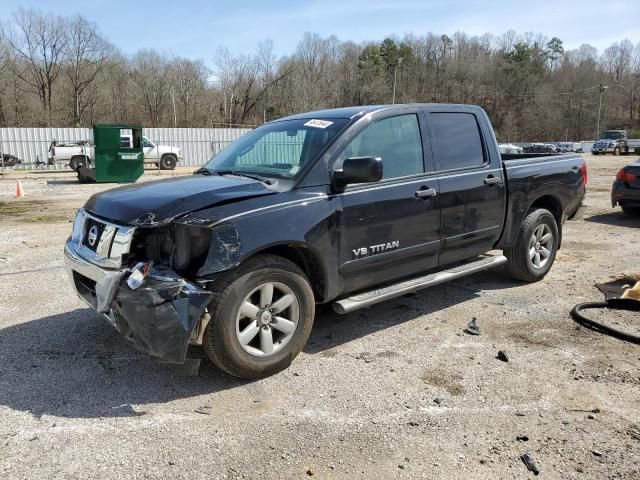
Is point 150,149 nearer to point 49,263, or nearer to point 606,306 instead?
point 49,263

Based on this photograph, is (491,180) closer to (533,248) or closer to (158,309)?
(533,248)

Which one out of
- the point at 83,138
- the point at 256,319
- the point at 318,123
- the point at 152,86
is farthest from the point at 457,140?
the point at 152,86

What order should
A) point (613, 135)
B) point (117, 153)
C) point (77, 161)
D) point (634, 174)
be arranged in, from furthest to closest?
point (613, 135) → point (77, 161) → point (117, 153) → point (634, 174)

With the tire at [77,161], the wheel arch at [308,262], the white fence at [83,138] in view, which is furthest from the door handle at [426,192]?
the white fence at [83,138]

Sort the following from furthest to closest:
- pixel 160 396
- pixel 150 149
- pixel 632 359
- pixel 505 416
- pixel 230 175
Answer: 1. pixel 150 149
2. pixel 230 175
3. pixel 632 359
4. pixel 160 396
5. pixel 505 416

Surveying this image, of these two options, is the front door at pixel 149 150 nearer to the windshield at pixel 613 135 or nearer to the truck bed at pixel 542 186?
the truck bed at pixel 542 186

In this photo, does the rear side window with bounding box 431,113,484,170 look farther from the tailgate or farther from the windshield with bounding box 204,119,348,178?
the tailgate

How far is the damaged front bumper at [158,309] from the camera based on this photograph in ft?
10.4

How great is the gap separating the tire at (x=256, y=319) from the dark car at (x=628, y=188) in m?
9.01

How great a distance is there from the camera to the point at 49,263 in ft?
23.3

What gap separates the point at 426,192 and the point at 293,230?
4.76ft

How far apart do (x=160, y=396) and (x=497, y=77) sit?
10274 centimetres

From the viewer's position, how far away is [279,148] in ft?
14.7

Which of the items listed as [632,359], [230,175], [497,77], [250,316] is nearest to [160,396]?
[250,316]
